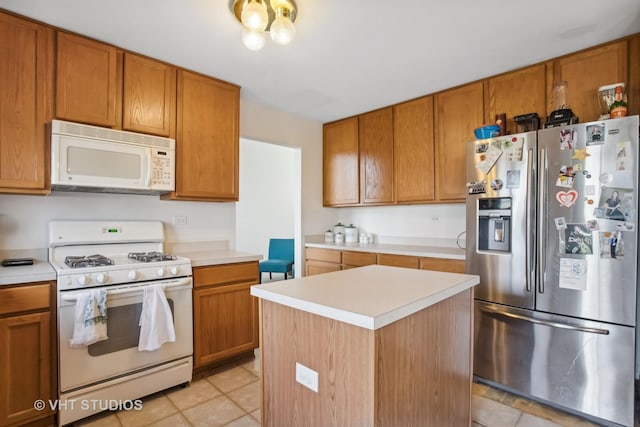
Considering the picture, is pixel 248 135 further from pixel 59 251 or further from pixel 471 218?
pixel 471 218

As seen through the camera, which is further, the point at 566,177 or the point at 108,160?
the point at 108,160

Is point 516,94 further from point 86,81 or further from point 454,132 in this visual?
point 86,81

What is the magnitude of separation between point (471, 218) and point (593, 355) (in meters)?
1.07

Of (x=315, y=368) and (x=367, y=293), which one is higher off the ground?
(x=367, y=293)

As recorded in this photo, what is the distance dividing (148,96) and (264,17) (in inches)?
50.3

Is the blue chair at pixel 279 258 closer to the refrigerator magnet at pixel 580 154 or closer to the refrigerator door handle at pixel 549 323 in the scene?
the refrigerator door handle at pixel 549 323

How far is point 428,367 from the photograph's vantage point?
128 cm

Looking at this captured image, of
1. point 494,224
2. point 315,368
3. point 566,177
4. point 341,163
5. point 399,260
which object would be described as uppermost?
point 341,163

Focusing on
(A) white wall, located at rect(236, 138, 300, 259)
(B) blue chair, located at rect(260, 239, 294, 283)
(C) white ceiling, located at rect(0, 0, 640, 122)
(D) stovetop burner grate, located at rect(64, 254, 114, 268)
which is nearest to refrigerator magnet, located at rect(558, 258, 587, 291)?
(C) white ceiling, located at rect(0, 0, 640, 122)

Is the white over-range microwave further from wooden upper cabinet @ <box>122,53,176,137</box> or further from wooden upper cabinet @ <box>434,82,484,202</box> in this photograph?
wooden upper cabinet @ <box>434,82,484,202</box>

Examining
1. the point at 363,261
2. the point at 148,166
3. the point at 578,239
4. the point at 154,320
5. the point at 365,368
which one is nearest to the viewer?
the point at 365,368

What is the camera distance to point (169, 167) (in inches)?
97.3

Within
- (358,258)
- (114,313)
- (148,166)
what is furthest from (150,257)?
(358,258)

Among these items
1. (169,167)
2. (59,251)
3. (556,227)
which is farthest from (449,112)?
(59,251)
